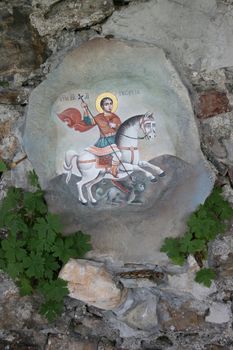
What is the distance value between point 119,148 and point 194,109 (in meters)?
0.33

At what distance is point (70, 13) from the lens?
190cm

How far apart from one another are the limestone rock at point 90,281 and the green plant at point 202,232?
0.25m

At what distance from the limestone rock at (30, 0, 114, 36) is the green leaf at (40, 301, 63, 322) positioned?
110 centimetres

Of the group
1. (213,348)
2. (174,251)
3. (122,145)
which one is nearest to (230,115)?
(122,145)

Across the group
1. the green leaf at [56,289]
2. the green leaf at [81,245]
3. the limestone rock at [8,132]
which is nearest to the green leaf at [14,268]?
the green leaf at [56,289]

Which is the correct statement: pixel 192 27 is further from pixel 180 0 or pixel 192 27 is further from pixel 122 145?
pixel 122 145

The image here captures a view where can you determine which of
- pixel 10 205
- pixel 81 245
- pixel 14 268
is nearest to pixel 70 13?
pixel 10 205

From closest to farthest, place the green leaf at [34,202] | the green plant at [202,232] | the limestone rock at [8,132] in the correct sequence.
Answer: the green plant at [202,232]
the green leaf at [34,202]
the limestone rock at [8,132]

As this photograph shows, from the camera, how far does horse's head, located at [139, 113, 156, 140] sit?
5.92 feet

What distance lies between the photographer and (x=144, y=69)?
1812 millimetres

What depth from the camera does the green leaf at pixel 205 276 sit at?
181 cm

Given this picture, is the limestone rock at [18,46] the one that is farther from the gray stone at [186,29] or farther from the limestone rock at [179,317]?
the limestone rock at [179,317]

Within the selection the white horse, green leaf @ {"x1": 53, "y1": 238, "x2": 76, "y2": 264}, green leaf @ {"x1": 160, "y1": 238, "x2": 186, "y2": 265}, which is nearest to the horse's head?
the white horse

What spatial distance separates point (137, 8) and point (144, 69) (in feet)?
0.82
